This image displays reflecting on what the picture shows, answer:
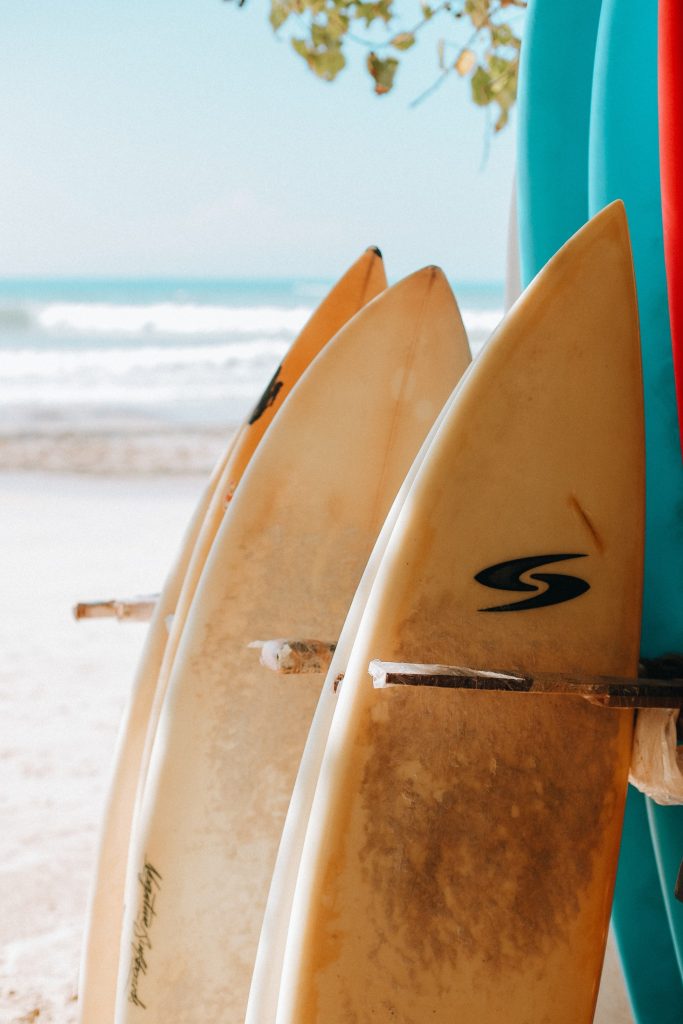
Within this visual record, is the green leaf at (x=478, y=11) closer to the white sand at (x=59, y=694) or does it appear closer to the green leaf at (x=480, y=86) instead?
the green leaf at (x=480, y=86)

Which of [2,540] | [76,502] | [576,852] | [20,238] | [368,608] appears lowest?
[576,852]

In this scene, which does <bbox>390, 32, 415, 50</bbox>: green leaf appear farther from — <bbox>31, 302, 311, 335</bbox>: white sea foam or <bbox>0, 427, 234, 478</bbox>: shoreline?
<bbox>31, 302, 311, 335</bbox>: white sea foam

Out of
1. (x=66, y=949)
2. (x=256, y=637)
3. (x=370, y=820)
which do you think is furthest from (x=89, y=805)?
(x=370, y=820)

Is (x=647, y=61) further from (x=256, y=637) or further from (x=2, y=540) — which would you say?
(x=2, y=540)

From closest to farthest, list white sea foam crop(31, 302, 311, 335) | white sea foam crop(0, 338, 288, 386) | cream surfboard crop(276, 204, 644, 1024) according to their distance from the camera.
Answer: cream surfboard crop(276, 204, 644, 1024), white sea foam crop(0, 338, 288, 386), white sea foam crop(31, 302, 311, 335)

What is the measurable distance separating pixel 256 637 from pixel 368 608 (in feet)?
1.37

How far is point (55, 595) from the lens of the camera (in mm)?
4797

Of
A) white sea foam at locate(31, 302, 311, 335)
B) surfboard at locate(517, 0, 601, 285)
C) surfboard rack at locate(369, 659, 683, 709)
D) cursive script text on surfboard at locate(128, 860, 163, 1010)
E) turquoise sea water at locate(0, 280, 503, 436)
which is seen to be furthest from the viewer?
white sea foam at locate(31, 302, 311, 335)

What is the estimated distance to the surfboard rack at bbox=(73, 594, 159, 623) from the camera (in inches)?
68.7

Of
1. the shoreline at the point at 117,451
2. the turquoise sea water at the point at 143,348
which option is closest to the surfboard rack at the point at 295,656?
the shoreline at the point at 117,451

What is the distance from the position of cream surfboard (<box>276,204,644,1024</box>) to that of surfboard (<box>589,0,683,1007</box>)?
156mm

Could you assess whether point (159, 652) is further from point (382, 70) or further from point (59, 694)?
point (59, 694)

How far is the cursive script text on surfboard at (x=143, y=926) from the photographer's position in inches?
50.6

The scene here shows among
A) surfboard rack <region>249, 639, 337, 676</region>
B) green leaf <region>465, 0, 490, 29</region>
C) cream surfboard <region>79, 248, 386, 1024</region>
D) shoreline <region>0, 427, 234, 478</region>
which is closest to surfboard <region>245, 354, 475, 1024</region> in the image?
surfboard rack <region>249, 639, 337, 676</region>
